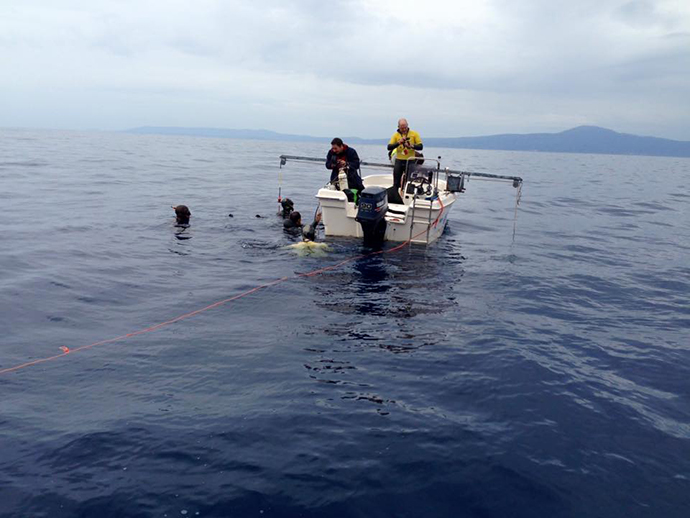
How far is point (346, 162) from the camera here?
1320 centimetres

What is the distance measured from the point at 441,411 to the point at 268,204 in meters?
16.3

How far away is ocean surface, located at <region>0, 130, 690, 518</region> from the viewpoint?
4.09 meters

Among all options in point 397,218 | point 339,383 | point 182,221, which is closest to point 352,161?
point 397,218

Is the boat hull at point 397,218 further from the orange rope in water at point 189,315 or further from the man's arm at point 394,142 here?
the man's arm at point 394,142

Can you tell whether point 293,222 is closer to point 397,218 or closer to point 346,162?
point 346,162

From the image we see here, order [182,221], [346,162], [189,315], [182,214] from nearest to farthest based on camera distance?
[189,315] < [346,162] < [182,214] < [182,221]

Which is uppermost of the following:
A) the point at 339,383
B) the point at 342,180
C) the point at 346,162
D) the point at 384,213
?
the point at 346,162

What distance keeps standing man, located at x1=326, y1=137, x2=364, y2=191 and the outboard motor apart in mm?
1134

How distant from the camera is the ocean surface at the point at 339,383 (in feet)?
13.4

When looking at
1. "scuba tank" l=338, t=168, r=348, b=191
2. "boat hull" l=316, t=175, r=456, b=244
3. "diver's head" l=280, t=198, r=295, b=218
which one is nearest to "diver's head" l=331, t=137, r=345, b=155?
"scuba tank" l=338, t=168, r=348, b=191

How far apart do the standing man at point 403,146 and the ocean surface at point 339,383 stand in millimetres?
2460

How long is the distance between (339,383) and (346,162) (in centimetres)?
849

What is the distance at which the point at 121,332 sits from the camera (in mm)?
7113

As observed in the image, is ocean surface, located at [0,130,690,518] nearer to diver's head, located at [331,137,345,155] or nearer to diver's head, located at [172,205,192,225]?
diver's head, located at [172,205,192,225]
